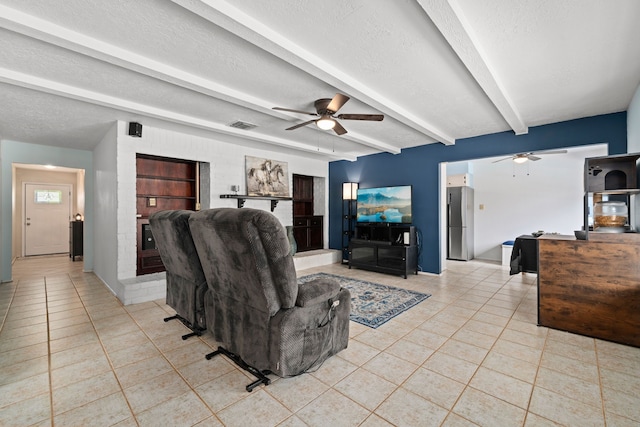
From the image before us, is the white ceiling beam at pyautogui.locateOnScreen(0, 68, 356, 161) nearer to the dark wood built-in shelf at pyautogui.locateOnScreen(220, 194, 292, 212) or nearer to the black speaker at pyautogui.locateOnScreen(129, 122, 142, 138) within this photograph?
the black speaker at pyautogui.locateOnScreen(129, 122, 142, 138)

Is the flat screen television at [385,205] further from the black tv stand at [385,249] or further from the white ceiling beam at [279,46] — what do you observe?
the white ceiling beam at [279,46]

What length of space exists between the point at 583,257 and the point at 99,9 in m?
4.54

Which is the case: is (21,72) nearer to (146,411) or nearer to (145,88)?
(145,88)

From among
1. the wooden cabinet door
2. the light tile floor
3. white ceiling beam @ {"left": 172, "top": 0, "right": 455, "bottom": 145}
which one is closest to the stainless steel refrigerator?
the light tile floor

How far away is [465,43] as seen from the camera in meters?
2.16

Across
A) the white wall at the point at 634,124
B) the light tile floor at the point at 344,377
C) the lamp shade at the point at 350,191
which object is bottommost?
the light tile floor at the point at 344,377

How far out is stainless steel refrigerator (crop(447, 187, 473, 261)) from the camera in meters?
7.02

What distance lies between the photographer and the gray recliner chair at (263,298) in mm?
1834

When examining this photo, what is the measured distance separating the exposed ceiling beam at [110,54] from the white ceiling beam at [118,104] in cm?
97

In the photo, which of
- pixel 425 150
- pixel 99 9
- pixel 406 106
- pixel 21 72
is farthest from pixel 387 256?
pixel 21 72

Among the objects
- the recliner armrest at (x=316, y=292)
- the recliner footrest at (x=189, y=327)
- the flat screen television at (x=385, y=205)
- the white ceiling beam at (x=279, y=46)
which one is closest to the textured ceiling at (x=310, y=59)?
the white ceiling beam at (x=279, y=46)

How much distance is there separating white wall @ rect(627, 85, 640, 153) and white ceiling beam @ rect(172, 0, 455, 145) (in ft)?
8.19

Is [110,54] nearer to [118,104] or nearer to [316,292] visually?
[118,104]

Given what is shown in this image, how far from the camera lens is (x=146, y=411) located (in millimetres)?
1778
